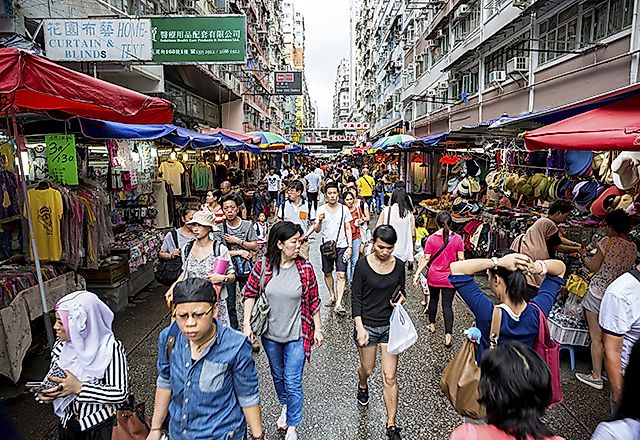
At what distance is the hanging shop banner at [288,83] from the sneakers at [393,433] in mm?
19720

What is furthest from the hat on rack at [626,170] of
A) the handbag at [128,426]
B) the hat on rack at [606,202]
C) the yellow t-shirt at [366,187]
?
the yellow t-shirt at [366,187]

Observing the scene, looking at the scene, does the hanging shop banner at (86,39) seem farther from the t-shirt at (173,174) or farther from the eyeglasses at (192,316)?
the eyeglasses at (192,316)

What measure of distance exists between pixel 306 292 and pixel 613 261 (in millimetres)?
3052

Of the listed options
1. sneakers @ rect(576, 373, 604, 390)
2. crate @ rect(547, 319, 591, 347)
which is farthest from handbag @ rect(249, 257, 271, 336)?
crate @ rect(547, 319, 591, 347)

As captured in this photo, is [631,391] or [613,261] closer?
[631,391]

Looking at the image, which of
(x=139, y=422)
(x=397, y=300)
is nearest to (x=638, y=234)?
(x=397, y=300)

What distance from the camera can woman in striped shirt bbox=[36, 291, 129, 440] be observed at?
8.75ft

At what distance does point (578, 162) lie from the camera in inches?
292

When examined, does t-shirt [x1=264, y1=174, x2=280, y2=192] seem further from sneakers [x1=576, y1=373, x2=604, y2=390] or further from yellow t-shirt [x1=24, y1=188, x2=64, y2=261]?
sneakers [x1=576, y1=373, x2=604, y2=390]

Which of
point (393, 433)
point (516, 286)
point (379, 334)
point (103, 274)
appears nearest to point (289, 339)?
point (379, 334)

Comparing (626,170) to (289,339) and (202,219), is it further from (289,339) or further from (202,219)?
(202,219)

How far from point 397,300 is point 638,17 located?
840 centimetres

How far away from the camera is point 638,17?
8.55 meters

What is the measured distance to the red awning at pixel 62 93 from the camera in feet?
9.77
